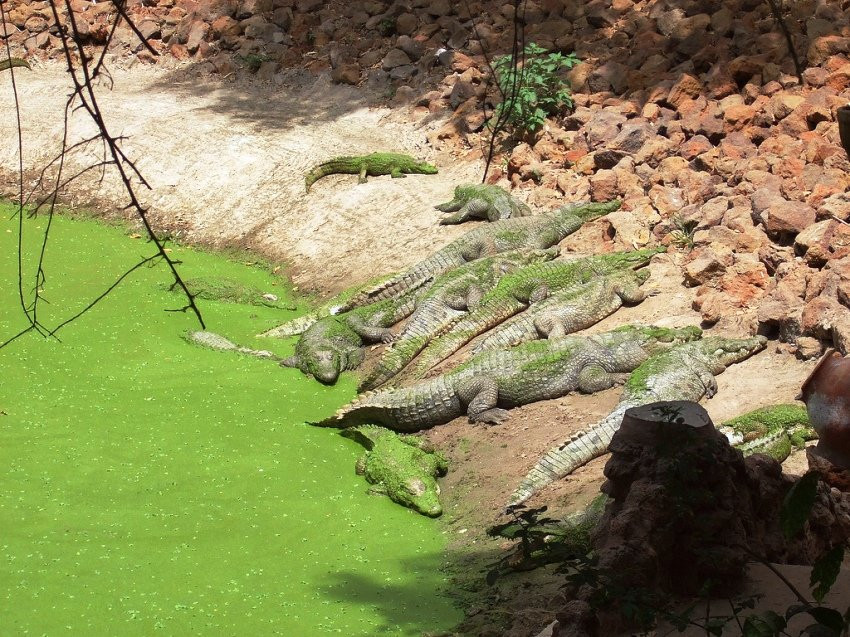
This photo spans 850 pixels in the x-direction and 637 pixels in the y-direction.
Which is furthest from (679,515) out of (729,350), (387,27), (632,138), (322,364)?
(387,27)

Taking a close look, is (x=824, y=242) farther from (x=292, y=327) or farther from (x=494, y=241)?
(x=292, y=327)

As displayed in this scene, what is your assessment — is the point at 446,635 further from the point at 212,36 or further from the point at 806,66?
the point at 212,36

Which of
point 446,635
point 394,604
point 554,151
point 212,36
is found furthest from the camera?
point 212,36

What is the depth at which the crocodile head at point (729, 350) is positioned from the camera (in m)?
7.20

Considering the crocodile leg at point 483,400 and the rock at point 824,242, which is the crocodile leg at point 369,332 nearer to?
the crocodile leg at point 483,400

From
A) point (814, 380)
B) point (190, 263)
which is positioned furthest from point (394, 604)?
point (190, 263)

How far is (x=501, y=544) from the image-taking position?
5.97 meters

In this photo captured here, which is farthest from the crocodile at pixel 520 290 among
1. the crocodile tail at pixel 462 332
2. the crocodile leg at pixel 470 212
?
the crocodile leg at pixel 470 212

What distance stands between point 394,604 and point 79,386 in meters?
4.00

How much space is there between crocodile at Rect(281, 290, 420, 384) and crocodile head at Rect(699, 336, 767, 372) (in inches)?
127

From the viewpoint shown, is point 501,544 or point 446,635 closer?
point 446,635

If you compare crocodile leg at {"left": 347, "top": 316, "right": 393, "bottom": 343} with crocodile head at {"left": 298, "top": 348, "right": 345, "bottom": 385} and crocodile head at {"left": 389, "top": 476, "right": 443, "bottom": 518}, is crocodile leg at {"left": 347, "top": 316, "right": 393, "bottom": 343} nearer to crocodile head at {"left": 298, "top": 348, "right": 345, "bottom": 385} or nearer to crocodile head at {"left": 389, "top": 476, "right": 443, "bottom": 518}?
crocodile head at {"left": 298, "top": 348, "right": 345, "bottom": 385}

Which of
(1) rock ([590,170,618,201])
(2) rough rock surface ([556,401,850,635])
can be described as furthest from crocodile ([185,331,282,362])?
(2) rough rock surface ([556,401,850,635])

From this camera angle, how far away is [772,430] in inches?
236
